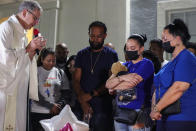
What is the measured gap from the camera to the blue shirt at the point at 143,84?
281 cm

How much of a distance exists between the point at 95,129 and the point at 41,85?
104cm

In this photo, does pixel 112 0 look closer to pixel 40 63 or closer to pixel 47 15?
pixel 47 15

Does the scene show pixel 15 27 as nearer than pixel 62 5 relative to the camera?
Yes

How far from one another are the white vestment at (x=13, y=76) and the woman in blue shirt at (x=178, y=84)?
4.94 feet

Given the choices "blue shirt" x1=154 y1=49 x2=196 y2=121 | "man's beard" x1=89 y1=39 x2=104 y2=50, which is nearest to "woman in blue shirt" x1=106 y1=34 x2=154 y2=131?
"blue shirt" x1=154 y1=49 x2=196 y2=121

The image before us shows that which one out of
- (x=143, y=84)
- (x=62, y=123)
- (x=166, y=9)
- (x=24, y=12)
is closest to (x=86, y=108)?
(x=62, y=123)

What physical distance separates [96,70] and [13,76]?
Answer: 3.56 feet

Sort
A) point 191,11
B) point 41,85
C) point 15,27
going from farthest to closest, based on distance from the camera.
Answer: point 191,11 → point 41,85 → point 15,27

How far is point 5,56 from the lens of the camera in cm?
296

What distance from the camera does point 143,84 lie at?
2906 millimetres

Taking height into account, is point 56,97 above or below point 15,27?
below

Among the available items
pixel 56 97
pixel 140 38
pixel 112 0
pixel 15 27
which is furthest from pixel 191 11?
pixel 15 27

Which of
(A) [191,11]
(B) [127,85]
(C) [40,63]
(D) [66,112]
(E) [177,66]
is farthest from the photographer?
(A) [191,11]

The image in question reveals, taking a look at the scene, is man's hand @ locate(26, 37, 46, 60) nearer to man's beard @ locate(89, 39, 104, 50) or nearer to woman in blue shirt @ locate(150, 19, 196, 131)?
man's beard @ locate(89, 39, 104, 50)
